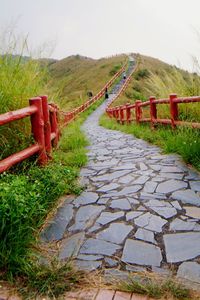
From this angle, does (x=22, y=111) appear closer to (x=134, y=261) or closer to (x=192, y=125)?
(x=134, y=261)

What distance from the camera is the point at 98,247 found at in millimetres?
2779

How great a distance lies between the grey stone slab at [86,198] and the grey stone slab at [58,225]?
0.12 m

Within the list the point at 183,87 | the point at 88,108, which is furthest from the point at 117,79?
the point at 183,87

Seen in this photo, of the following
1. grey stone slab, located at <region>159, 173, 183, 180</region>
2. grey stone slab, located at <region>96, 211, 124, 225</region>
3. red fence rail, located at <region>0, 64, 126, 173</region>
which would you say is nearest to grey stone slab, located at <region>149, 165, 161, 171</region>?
grey stone slab, located at <region>159, 173, 183, 180</region>

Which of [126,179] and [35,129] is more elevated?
[35,129]

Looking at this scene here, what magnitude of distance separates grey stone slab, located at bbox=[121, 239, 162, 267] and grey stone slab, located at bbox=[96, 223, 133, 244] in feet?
0.30

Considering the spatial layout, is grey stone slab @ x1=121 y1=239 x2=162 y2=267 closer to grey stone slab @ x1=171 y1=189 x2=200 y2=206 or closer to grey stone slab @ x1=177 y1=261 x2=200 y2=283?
grey stone slab @ x1=177 y1=261 x2=200 y2=283

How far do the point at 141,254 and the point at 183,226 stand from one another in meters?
0.57

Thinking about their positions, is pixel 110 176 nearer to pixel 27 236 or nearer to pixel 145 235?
pixel 145 235

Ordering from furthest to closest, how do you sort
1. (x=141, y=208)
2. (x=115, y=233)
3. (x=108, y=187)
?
(x=108, y=187)
(x=141, y=208)
(x=115, y=233)

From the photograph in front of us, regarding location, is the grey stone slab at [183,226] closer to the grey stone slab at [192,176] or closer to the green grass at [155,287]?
the green grass at [155,287]

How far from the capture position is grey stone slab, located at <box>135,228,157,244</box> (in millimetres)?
2845

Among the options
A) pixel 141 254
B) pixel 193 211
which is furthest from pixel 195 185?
pixel 141 254

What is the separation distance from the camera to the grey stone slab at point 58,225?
3.00 meters
